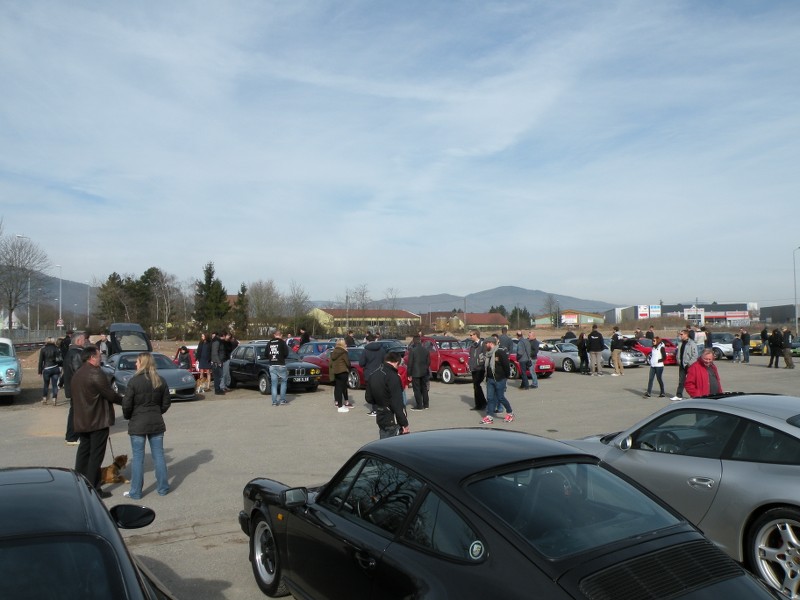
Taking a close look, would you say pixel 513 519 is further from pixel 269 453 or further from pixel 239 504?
pixel 269 453

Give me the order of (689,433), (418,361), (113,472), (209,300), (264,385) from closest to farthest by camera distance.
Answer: (689,433) → (113,472) → (418,361) → (264,385) → (209,300)

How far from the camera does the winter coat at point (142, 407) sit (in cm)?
776

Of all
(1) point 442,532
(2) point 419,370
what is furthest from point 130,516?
(2) point 419,370

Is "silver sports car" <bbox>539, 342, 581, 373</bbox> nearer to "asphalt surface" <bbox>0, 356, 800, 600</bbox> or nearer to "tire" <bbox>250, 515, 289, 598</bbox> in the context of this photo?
"asphalt surface" <bbox>0, 356, 800, 600</bbox>

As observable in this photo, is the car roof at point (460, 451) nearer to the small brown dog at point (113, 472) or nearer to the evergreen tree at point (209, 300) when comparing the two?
the small brown dog at point (113, 472)

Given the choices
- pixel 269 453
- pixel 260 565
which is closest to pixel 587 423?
pixel 269 453

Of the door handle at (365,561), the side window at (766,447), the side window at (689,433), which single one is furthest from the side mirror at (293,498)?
the side window at (766,447)

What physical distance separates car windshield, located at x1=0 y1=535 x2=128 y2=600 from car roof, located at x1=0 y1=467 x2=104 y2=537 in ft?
0.29

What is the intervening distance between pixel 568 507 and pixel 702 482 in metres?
2.55

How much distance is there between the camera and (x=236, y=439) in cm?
1185

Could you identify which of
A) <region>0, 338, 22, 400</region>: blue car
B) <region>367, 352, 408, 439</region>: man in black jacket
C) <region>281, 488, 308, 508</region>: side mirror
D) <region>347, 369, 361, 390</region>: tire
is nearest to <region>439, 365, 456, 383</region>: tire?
<region>347, 369, 361, 390</region>: tire

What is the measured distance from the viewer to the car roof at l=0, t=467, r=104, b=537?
2.73m

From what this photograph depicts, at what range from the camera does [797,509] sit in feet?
15.2

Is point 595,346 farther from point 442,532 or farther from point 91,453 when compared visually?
point 442,532
